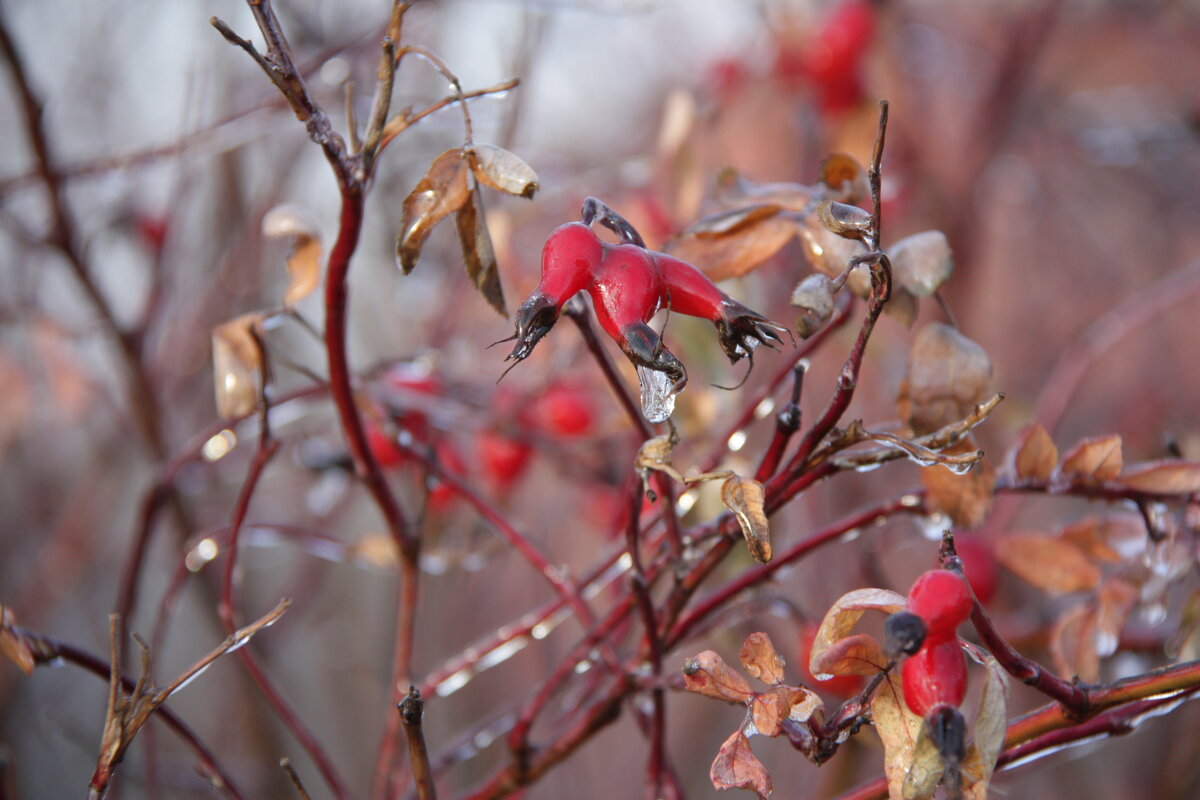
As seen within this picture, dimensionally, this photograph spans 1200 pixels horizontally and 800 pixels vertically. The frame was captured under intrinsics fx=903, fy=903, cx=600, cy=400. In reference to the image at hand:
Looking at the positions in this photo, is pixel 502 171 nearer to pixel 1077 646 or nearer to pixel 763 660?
pixel 763 660

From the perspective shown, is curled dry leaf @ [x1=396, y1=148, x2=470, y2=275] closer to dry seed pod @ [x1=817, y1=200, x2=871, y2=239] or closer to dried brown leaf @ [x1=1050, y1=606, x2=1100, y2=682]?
dry seed pod @ [x1=817, y1=200, x2=871, y2=239]

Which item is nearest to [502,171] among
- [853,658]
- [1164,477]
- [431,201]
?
[431,201]

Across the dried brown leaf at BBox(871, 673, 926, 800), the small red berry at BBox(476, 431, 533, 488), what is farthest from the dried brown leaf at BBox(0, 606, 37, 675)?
the small red berry at BBox(476, 431, 533, 488)

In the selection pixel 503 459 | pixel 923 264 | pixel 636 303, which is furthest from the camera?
pixel 503 459

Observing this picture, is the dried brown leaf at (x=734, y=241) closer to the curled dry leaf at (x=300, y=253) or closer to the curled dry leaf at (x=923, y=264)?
the curled dry leaf at (x=923, y=264)

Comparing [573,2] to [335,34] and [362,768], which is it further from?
[362,768]

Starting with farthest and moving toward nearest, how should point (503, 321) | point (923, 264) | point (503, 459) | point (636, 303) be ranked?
1. point (503, 321)
2. point (503, 459)
3. point (923, 264)
4. point (636, 303)

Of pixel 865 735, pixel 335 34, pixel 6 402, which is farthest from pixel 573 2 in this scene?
pixel 6 402
